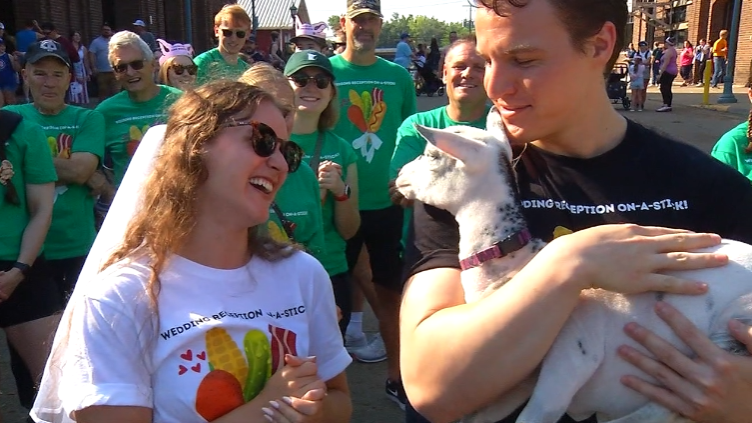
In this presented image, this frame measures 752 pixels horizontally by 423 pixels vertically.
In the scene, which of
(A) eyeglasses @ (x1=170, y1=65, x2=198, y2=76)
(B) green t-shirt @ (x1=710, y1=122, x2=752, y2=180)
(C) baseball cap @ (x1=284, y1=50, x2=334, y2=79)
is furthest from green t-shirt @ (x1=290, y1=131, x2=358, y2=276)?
(B) green t-shirt @ (x1=710, y1=122, x2=752, y2=180)

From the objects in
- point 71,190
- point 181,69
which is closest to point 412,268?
point 71,190

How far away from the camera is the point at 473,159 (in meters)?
1.71

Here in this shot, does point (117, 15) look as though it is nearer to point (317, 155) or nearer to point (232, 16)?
point (232, 16)

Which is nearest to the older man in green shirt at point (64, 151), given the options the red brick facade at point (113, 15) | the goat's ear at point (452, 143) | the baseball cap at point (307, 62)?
the baseball cap at point (307, 62)

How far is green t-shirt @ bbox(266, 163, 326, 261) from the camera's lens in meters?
3.55

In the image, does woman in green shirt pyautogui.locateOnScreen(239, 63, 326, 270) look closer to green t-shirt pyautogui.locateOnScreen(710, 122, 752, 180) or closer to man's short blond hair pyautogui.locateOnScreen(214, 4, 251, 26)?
green t-shirt pyautogui.locateOnScreen(710, 122, 752, 180)

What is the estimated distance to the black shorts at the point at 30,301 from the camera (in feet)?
11.4

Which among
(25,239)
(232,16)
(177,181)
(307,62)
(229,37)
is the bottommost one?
(25,239)

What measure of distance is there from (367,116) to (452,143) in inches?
124

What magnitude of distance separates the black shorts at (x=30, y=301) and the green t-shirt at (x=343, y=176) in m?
1.51

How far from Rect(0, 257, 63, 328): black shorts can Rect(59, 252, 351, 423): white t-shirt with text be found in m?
1.97

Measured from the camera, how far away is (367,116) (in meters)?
4.84

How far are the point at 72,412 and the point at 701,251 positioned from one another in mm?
1538

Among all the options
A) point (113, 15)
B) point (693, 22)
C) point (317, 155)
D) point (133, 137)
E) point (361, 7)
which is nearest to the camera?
point (317, 155)
